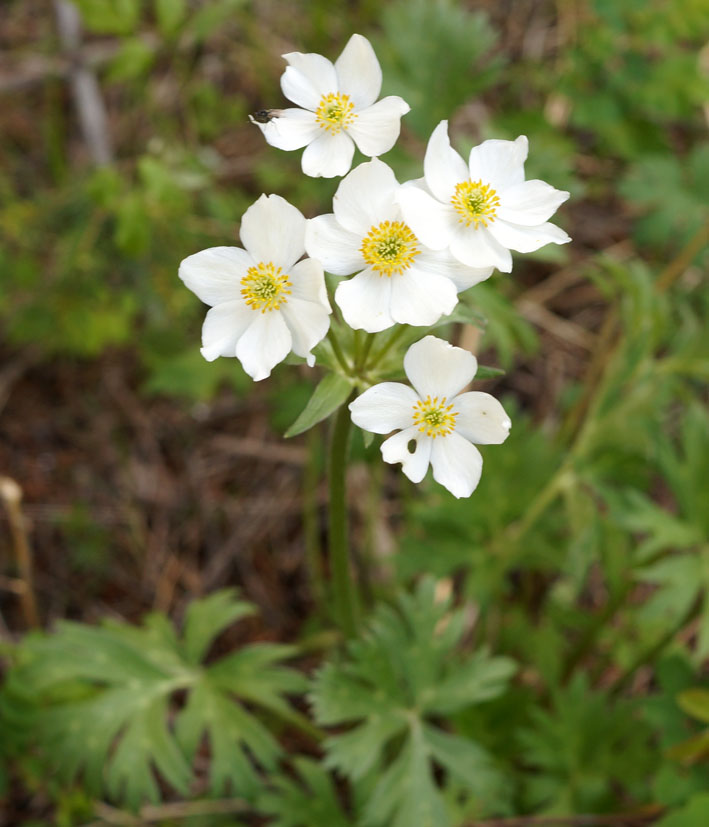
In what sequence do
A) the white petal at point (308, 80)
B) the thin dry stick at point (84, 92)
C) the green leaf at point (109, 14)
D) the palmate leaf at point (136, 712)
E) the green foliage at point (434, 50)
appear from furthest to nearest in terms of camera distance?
the thin dry stick at point (84, 92)
the green foliage at point (434, 50)
the green leaf at point (109, 14)
the palmate leaf at point (136, 712)
the white petal at point (308, 80)

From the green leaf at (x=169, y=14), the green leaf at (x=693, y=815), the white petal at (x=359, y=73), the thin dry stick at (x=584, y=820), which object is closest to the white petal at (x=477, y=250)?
the white petal at (x=359, y=73)

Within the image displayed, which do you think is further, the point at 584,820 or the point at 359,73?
the point at 584,820

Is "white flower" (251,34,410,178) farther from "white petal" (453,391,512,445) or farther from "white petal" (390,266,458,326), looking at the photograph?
"white petal" (453,391,512,445)

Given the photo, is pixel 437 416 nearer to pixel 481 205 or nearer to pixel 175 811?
pixel 481 205

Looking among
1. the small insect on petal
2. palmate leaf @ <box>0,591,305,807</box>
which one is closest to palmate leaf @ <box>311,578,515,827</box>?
palmate leaf @ <box>0,591,305,807</box>

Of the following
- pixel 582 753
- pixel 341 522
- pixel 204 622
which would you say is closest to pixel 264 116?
pixel 341 522

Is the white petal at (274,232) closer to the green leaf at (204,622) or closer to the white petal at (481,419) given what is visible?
the white petal at (481,419)
